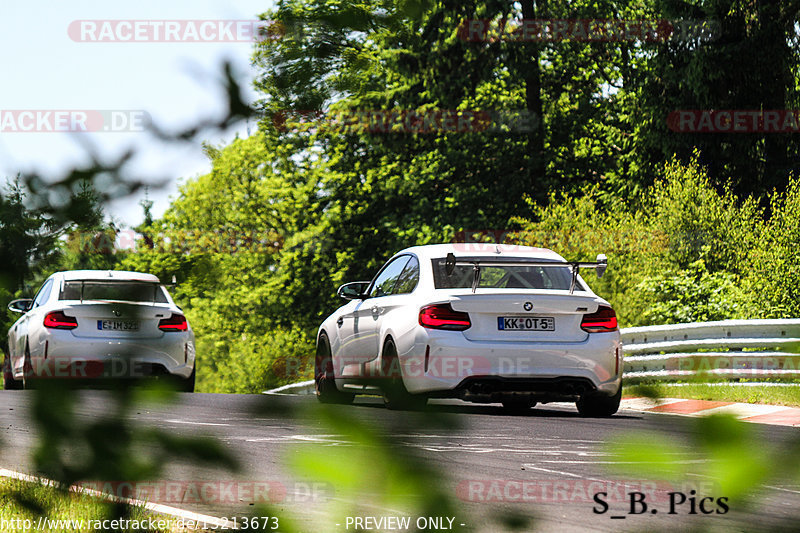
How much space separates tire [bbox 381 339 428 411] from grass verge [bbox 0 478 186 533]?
464 mm

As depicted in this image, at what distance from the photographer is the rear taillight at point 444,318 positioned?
1005 centimetres

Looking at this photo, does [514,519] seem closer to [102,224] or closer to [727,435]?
[727,435]

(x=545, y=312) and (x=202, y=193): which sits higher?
(x=202, y=193)

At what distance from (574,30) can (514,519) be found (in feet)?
90.2

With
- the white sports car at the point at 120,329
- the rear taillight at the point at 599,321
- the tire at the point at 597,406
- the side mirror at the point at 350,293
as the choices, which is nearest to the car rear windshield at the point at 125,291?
the white sports car at the point at 120,329

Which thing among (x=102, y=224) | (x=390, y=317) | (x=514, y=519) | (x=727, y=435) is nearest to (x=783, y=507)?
(x=727, y=435)

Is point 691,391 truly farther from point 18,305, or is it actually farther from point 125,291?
point 18,305

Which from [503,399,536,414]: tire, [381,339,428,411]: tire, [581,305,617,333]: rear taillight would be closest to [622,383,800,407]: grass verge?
[381,339,428,411]: tire

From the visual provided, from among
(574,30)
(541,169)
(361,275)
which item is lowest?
(361,275)

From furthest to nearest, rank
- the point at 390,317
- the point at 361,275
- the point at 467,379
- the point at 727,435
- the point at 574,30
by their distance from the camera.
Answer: the point at 361,275 < the point at 574,30 < the point at 390,317 < the point at 467,379 < the point at 727,435

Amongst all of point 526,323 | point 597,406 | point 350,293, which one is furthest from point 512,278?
point 350,293

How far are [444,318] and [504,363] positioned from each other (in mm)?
598

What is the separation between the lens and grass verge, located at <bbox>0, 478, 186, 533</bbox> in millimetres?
2109

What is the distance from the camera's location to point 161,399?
202 centimetres
